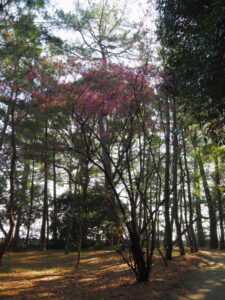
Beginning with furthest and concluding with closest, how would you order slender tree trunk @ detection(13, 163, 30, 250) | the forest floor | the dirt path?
slender tree trunk @ detection(13, 163, 30, 250)
the forest floor
the dirt path

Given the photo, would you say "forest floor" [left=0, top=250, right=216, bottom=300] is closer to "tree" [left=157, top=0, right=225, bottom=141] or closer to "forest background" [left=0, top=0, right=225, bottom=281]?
"forest background" [left=0, top=0, right=225, bottom=281]

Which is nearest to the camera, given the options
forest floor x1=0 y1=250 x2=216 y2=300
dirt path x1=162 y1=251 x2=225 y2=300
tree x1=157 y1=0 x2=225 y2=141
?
tree x1=157 y1=0 x2=225 y2=141

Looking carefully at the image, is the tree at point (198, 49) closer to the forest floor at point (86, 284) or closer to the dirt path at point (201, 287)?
the dirt path at point (201, 287)

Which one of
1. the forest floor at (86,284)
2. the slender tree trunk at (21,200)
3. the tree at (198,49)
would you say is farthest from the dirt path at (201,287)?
the slender tree trunk at (21,200)

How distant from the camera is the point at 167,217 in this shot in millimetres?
9094

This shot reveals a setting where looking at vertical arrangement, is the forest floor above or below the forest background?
below

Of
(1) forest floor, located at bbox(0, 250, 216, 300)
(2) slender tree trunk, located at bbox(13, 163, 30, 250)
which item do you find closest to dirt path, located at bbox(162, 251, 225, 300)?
(1) forest floor, located at bbox(0, 250, 216, 300)

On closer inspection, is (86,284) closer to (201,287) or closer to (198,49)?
(201,287)

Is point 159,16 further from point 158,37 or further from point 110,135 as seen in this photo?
point 110,135

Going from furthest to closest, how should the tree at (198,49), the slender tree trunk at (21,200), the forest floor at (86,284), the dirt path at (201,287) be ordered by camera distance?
the slender tree trunk at (21,200) → the forest floor at (86,284) → the dirt path at (201,287) → the tree at (198,49)

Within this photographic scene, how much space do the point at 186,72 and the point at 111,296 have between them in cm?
426

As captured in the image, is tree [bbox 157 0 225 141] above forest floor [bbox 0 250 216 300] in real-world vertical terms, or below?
above

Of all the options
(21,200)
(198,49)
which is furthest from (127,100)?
(21,200)

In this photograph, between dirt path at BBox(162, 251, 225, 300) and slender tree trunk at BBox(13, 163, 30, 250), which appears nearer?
dirt path at BBox(162, 251, 225, 300)
